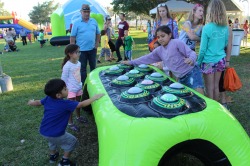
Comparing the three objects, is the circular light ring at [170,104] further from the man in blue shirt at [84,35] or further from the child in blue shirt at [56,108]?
the man in blue shirt at [84,35]

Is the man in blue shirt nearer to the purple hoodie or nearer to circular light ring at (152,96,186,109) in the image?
the purple hoodie

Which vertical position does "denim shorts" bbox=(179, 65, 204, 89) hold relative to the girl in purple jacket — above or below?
below

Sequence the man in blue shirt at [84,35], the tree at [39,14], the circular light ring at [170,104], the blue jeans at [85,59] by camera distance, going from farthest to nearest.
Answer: the tree at [39,14] → the blue jeans at [85,59] → the man in blue shirt at [84,35] → the circular light ring at [170,104]

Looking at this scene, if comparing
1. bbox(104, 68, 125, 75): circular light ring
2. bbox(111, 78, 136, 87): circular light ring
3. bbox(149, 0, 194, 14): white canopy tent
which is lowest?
bbox(111, 78, 136, 87): circular light ring

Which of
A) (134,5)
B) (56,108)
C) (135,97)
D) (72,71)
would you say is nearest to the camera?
(135,97)

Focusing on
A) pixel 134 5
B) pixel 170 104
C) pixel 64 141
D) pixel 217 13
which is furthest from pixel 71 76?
pixel 134 5

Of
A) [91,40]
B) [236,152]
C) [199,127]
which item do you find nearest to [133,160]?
[199,127]

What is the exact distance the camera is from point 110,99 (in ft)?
8.32

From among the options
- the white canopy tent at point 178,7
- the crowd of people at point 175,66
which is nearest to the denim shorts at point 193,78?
the crowd of people at point 175,66

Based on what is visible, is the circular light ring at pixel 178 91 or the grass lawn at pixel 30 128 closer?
the circular light ring at pixel 178 91

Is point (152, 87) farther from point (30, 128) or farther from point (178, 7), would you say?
point (178, 7)

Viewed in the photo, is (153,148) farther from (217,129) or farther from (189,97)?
(189,97)

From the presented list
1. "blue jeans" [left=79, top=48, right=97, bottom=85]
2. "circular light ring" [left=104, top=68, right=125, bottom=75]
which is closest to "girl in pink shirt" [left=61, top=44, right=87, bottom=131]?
"circular light ring" [left=104, top=68, right=125, bottom=75]

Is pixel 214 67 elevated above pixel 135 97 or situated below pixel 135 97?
above
